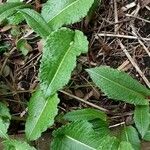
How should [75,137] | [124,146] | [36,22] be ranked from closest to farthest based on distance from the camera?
[124,146] < [75,137] < [36,22]

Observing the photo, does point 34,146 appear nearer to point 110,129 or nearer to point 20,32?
point 110,129

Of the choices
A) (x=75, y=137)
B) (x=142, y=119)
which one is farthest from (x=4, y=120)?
(x=142, y=119)

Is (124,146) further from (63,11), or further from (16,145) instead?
(63,11)

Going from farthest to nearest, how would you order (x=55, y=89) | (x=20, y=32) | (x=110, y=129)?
(x=20, y=32)
(x=110, y=129)
(x=55, y=89)

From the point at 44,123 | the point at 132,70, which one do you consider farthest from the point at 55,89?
the point at 132,70

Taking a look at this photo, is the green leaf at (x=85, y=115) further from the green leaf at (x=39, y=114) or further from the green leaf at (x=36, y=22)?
the green leaf at (x=36, y=22)
